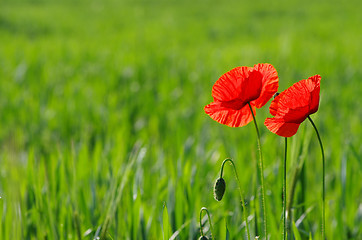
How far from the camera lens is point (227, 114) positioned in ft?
2.22

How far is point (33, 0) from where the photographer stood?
14.4 metres

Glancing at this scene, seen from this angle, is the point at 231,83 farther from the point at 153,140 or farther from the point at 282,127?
the point at 153,140

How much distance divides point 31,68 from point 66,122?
1.93 m

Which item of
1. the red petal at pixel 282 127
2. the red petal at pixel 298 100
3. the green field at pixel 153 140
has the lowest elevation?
the green field at pixel 153 140

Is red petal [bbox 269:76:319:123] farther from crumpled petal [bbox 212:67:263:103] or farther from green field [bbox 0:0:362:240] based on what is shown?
green field [bbox 0:0:362:240]

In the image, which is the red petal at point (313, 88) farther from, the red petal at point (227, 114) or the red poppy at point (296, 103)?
the red petal at point (227, 114)

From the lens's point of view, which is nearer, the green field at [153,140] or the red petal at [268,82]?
the red petal at [268,82]

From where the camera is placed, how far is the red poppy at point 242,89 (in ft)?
2.05

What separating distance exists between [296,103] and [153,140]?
5.67ft

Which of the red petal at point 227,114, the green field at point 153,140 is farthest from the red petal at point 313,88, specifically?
the green field at point 153,140

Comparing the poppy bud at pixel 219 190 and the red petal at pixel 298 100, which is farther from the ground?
the red petal at pixel 298 100

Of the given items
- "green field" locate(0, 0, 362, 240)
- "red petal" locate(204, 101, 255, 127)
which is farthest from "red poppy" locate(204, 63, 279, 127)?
"green field" locate(0, 0, 362, 240)

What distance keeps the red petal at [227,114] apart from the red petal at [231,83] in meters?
0.02

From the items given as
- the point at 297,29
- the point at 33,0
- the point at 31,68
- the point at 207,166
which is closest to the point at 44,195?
the point at 207,166
